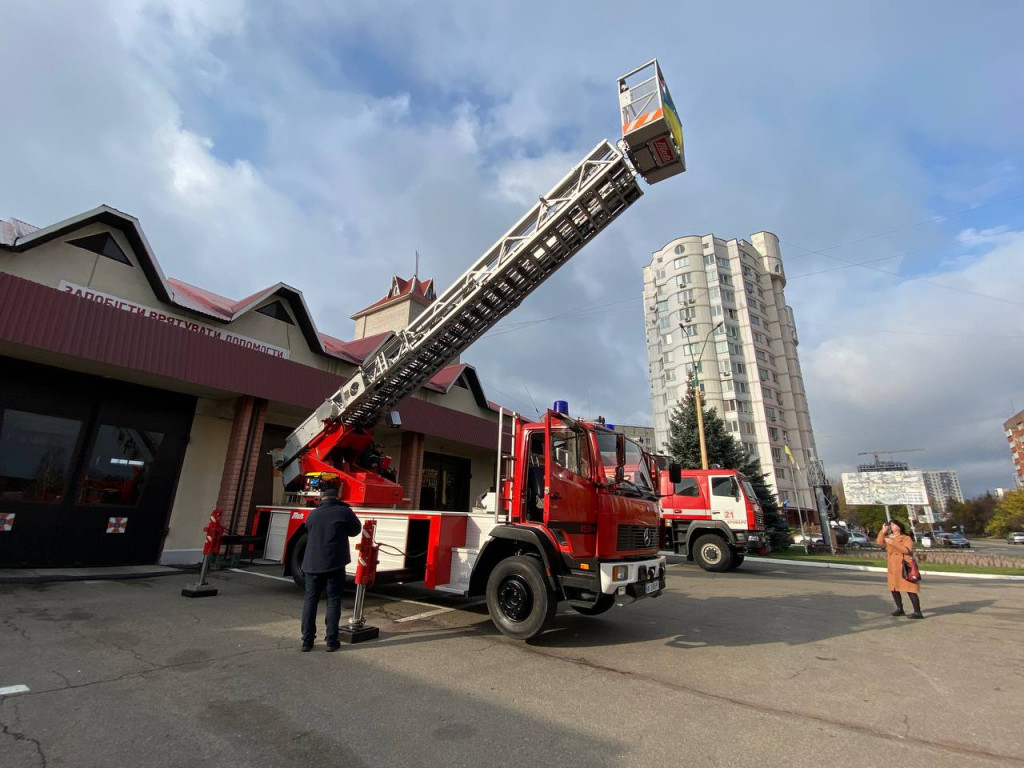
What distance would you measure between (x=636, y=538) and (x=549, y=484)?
1.47m

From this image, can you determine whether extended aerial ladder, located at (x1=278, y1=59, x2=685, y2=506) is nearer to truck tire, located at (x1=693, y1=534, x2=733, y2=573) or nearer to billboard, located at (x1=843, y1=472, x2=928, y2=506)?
truck tire, located at (x1=693, y1=534, x2=733, y2=573)

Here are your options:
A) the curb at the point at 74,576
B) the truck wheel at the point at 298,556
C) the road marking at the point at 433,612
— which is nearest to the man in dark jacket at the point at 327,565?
the road marking at the point at 433,612

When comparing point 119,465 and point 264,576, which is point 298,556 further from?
point 119,465

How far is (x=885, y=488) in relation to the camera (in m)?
30.5

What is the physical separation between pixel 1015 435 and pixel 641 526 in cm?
14143

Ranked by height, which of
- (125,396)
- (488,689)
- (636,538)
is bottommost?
(488,689)

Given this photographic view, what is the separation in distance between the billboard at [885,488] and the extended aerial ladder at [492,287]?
32112 mm

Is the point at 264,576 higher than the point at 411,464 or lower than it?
lower

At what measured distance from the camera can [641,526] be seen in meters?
6.38

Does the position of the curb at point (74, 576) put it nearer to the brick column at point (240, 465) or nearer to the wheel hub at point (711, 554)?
the brick column at point (240, 465)

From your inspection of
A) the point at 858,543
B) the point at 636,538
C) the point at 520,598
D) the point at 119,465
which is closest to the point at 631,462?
the point at 636,538

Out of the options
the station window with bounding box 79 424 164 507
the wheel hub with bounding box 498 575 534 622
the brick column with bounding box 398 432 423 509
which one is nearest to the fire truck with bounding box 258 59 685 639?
Result: the wheel hub with bounding box 498 575 534 622

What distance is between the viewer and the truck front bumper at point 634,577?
17.9 feet

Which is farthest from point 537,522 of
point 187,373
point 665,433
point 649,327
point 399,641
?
point 649,327
